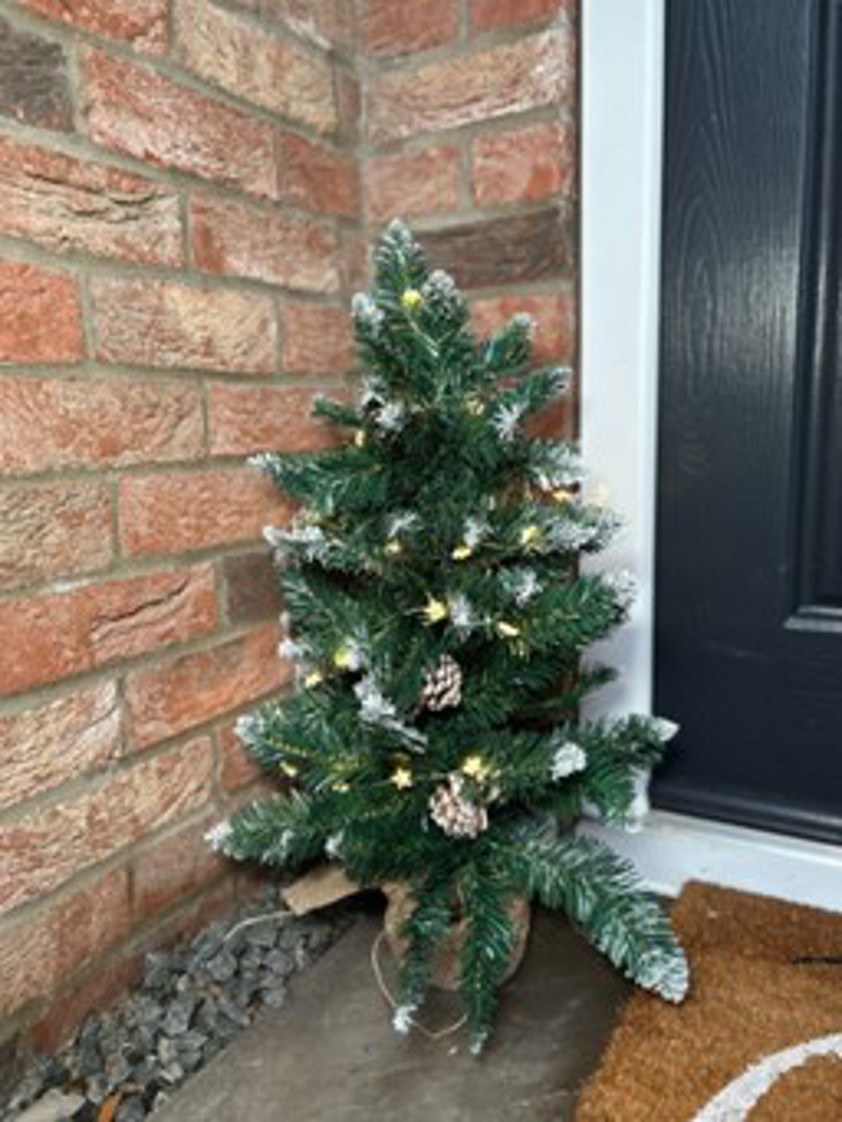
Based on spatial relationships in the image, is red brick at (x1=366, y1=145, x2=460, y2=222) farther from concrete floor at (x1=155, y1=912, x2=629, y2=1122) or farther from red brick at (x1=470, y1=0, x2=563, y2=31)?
concrete floor at (x1=155, y1=912, x2=629, y2=1122)

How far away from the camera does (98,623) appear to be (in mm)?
785

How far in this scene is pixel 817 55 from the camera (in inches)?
34.3

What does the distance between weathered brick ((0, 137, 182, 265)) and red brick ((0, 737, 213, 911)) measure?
0.52 metres

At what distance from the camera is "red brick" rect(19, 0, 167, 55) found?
709 millimetres

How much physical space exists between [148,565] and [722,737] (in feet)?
2.40

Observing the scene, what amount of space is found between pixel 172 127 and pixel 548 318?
47 centimetres

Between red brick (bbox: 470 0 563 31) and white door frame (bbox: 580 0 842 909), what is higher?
red brick (bbox: 470 0 563 31)

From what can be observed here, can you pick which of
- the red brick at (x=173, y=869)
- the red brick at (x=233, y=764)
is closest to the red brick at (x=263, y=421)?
the red brick at (x=233, y=764)

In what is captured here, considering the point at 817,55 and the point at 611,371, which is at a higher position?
the point at 817,55

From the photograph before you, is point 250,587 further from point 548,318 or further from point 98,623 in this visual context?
point 548,318

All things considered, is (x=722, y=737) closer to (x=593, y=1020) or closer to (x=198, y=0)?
(x=593, y=1020)

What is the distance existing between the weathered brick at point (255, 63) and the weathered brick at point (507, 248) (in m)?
0.21

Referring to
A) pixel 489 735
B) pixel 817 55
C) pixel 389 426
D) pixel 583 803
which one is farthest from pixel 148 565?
pixel 817 55

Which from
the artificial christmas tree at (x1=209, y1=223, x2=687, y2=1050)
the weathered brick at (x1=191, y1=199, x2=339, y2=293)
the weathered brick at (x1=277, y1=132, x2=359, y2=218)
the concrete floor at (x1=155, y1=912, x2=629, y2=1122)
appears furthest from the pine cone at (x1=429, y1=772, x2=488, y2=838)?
the weathered brick at (x1=277, y1=132, x2=359, y2=218)
